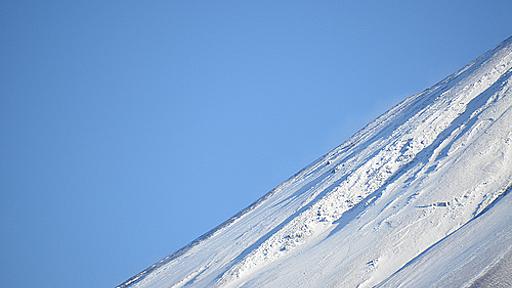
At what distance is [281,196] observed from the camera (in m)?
59.6

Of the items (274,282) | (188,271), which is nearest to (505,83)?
(274,282)

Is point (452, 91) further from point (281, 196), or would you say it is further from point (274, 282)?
point (274, 282)

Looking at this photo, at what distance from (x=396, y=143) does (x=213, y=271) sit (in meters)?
20.6

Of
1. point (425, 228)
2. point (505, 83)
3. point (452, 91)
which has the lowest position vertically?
point (425, 228)

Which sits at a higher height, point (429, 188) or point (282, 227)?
point (282, 227)

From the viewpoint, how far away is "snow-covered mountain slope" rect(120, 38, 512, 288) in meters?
24.4

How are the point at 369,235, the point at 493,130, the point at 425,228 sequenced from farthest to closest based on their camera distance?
the point at 493,130 < the point at 369,235 < the point at 425,228

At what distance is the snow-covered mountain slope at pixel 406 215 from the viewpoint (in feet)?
80.2

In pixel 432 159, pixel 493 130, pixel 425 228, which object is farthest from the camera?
pixel 432 159

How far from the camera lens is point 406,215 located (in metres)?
33.7

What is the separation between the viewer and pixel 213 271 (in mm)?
44781

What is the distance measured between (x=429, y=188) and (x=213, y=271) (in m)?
20.7

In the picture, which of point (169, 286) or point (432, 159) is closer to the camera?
point (432, 159)

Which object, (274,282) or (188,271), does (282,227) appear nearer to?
(274,282)
